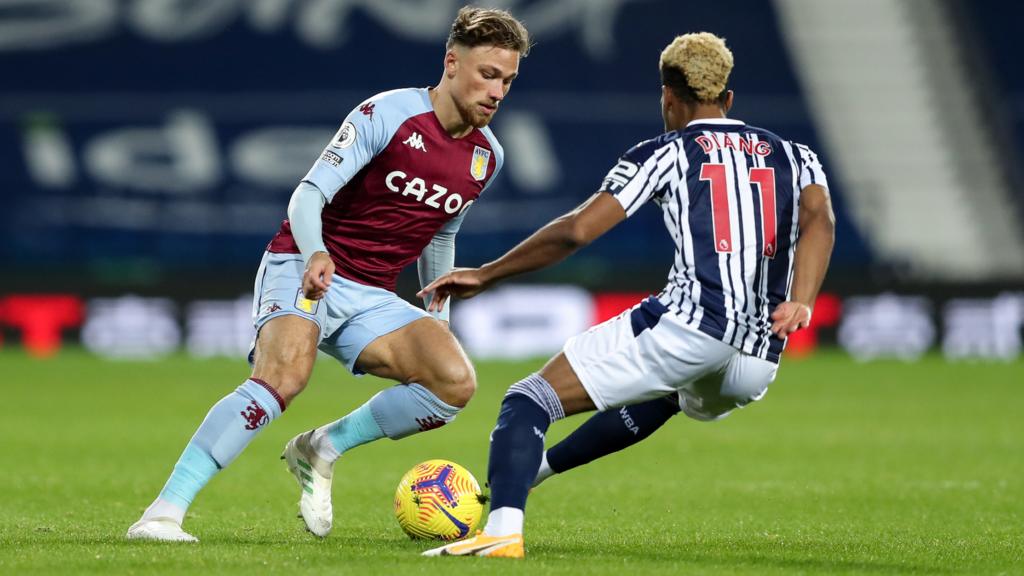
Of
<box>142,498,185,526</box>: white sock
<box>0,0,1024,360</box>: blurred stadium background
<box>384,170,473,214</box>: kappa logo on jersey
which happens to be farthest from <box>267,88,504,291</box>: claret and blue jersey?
<box>0,0,1024,360</box>: blurred stadium background

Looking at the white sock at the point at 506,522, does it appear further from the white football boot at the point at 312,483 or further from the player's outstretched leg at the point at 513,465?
the white football boot at the point at 312,483

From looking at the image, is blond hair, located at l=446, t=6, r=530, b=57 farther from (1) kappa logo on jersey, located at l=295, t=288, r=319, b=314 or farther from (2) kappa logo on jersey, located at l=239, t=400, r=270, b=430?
(2) kappa logo on jersey, located at l=239, t=400, r=270, b=430

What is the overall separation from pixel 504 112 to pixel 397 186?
1852cm

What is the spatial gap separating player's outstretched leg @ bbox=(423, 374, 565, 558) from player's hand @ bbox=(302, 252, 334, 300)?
2.42ft

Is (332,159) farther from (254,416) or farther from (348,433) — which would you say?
(348,433)

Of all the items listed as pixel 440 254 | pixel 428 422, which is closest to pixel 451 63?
pixel 440 254

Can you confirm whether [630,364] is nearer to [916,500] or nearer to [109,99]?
[916,500]

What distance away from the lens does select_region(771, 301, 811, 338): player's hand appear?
501 centimetres

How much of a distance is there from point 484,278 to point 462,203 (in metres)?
0.93

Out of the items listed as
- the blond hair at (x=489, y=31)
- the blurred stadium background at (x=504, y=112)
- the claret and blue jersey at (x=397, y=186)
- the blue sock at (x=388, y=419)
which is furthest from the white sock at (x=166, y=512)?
the blurred stadium background at (x=504, y=112)

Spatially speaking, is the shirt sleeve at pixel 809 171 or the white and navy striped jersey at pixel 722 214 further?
the shirt sleeve at pixel 809 171

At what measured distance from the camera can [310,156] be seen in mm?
23500

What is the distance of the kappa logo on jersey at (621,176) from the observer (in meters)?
5.11

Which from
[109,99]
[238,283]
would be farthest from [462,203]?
[109,99]
